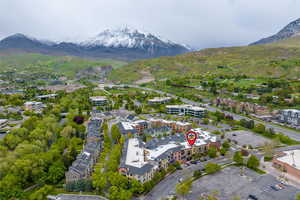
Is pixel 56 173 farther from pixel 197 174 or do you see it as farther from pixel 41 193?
pixel 197 174

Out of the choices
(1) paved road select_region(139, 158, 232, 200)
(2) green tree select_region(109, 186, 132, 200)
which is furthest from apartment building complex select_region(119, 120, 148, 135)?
(2) green tree select_region(109, 186, 132, 200)

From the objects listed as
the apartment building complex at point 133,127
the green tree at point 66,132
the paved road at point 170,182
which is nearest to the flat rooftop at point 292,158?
the paved road at point 170,182

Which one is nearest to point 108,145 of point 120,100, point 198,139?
point 198,139

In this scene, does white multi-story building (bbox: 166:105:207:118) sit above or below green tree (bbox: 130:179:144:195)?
above

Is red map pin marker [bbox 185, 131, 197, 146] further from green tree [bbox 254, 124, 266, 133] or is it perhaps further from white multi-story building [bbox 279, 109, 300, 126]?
white multi-story building [bbox 279, 109, 300, 126]

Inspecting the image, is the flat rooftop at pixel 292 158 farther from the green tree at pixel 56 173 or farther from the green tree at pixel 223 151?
the green tree at pixel 56 173

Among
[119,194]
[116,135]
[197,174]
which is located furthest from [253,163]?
[116,135]
